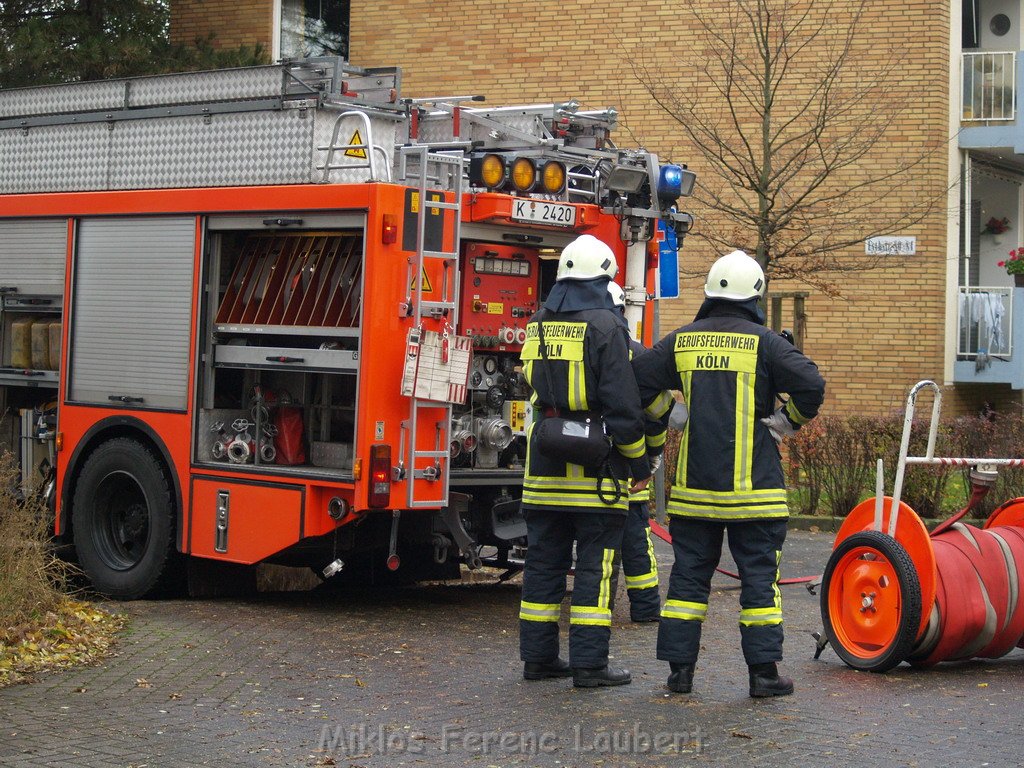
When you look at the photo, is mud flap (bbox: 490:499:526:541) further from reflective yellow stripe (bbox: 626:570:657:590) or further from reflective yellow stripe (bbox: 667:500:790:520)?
reflective yellow stripe (bbox: 667:500:790:520)

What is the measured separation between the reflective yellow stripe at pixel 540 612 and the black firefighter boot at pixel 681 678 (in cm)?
61

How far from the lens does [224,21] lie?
22.3 m

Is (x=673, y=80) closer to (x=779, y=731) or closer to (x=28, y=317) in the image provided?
(x=28, y=317)

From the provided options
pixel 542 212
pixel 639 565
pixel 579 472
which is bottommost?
pixel 639 565

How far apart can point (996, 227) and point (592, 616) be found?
619 inches

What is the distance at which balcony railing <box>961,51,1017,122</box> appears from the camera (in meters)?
18.5

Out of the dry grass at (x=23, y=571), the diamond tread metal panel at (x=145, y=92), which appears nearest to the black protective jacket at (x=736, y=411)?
the dry grass at (x=23, y=571)

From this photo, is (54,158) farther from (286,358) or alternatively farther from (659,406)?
(659,406)

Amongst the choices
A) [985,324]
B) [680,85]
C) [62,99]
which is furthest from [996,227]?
[62,99]

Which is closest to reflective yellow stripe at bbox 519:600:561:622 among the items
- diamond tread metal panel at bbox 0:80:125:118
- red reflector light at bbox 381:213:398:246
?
red reflector light at bbox 381:213:398:246

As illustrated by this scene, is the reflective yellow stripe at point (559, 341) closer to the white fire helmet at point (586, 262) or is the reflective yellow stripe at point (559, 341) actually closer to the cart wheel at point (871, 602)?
the white fire helmet at point (586, 262)

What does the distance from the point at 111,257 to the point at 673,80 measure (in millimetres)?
11376

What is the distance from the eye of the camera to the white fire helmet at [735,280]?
21.2 ft

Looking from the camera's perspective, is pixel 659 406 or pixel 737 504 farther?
pixel 659 406
